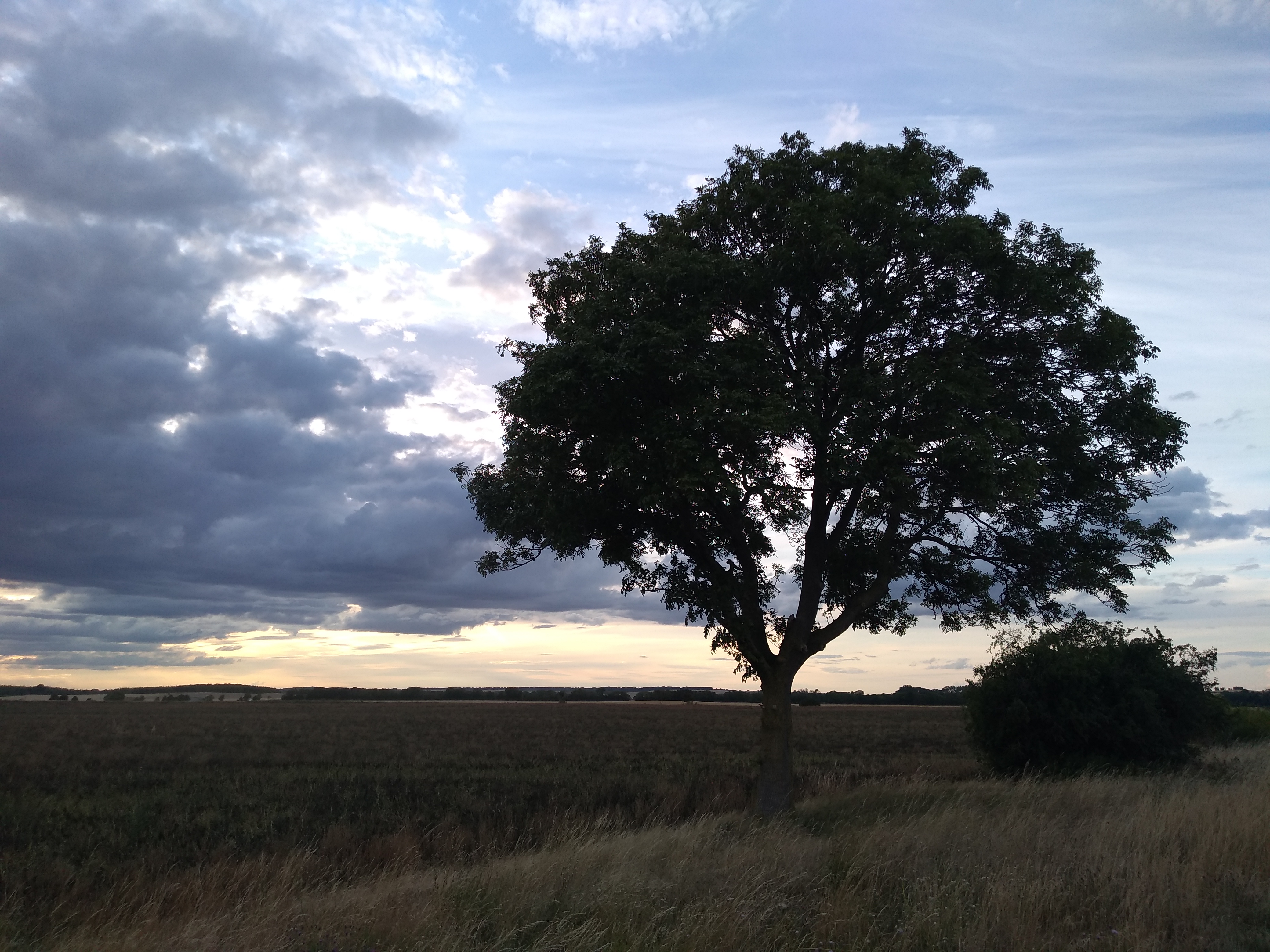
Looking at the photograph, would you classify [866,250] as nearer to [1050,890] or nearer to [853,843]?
[853,843]

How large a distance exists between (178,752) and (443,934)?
32.6 meters

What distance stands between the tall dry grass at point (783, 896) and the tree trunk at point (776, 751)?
12.9ft

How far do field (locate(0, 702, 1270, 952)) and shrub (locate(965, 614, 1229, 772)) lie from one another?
4.17ft

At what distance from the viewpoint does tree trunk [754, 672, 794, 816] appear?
49.6 feet

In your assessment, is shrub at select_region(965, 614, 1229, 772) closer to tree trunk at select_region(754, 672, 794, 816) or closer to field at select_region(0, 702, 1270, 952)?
field at select_region(0, 702, 1270, 952)

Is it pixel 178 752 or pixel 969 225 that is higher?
pixel 969 225

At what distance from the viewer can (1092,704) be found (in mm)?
20750

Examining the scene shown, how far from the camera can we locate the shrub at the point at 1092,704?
20594mm

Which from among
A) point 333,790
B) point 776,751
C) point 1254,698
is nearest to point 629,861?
point 776,751

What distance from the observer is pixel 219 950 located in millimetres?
5898

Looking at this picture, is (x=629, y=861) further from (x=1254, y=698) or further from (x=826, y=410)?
(x=1254, y=698)

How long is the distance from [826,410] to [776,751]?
5.78 meters

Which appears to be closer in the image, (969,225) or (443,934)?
(443,934)

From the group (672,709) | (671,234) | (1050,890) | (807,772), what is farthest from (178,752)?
(672,709)
